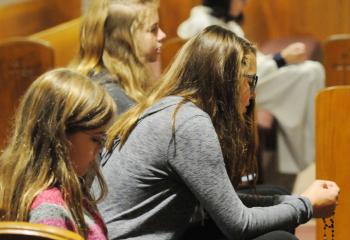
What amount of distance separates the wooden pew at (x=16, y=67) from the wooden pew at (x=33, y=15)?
76 cm

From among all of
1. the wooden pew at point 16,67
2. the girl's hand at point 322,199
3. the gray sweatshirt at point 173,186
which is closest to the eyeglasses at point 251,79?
the gray sweatshirt at point 173,186

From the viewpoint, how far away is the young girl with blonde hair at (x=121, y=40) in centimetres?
246

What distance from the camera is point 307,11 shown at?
4664 mm

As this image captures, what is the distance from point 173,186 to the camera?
1.77 m

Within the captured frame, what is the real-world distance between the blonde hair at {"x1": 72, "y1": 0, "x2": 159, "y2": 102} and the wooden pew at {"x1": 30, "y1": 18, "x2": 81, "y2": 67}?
0.87m

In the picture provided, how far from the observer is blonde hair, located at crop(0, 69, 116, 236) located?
142 cm

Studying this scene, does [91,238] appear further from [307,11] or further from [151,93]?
[307,11]

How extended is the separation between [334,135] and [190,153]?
596 millimetres

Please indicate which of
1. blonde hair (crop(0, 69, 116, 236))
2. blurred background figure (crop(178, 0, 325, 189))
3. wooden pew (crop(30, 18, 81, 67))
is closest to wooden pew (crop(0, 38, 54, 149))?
wooden pew (crop(30, 18, 81, 67))

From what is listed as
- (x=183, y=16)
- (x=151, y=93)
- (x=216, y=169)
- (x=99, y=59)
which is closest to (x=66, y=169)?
(x=216, y=169)

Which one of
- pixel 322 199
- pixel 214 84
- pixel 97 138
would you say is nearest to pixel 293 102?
pixel 322 199

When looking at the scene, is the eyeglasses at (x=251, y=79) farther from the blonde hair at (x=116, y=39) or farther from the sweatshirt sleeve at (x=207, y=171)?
the blonde hair at (x=116, y=39)

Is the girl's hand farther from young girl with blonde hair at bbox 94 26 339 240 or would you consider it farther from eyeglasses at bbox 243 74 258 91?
eyeglasses at bbox 243 74 258 91

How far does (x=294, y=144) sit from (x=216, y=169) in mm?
1874
